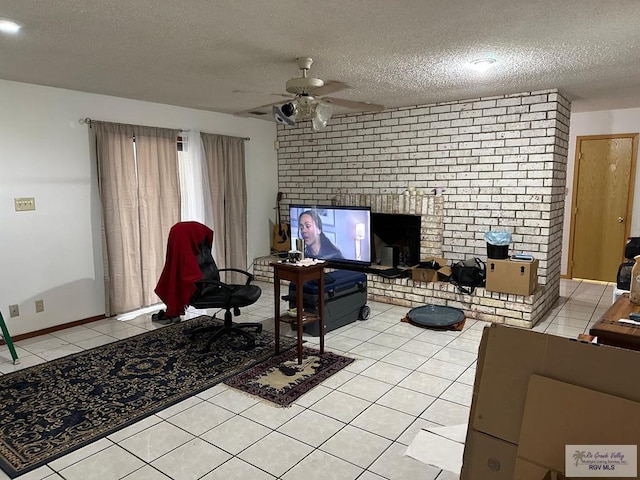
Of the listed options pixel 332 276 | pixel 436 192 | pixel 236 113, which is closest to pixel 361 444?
pixel 332 276

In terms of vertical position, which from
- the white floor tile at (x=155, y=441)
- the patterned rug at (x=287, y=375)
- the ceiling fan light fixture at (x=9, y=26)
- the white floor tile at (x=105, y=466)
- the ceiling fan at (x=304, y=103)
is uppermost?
the ceiling fan light fixture at (x=9, y=26)

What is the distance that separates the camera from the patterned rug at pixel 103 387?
2.42 m

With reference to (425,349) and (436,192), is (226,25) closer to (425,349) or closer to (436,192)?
(425,349)

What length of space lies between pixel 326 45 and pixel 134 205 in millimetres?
2891

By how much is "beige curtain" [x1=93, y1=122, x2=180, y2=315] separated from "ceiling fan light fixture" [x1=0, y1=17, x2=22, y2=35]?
1.82 metres

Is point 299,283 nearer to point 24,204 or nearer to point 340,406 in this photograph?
point 340,406

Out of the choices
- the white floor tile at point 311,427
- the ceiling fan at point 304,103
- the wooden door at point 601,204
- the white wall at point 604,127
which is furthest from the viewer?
the wooden door at point 601,204

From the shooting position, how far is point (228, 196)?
5.62 m

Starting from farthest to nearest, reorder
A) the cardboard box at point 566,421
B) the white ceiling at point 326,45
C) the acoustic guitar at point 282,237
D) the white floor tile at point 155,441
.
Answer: the acoustic guitar at point 282,237 → the white floor tile at point 155,441 → the white ceiling at point 326,45 → the cardboard box at point 566,421

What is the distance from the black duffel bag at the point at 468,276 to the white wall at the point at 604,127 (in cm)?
230

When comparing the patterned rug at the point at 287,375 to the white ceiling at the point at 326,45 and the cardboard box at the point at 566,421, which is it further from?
the white ceiling at the point at 326,45

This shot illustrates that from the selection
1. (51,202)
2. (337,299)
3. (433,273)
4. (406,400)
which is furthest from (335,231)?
(51,202)

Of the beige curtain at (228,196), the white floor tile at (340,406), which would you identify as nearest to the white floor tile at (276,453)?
the white floor tile at (340,406)

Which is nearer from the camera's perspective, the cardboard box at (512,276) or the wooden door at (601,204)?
the cardboard box at (512,276)
